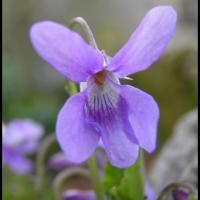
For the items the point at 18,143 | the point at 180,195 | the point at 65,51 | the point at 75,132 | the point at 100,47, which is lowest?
the point at 100,47

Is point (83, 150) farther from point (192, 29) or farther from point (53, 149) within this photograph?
point (192, 29)

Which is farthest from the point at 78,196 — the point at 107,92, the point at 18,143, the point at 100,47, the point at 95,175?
the point at 100,47

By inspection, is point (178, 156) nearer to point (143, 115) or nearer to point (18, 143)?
point (18, 143)

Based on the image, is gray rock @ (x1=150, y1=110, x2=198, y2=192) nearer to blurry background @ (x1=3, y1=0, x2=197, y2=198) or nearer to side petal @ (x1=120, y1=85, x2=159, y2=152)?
side petal @ (x1=120, y1=85, x2=159, y2=152)

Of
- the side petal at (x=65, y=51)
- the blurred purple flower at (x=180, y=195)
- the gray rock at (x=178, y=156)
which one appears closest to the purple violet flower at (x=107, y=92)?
the side petal at (x=65, y=51)

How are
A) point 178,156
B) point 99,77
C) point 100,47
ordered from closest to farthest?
point 99,77 < point 178,156 < point 100,47

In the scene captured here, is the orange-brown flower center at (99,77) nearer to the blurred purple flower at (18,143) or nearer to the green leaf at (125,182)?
the green leaf at (125,182)
